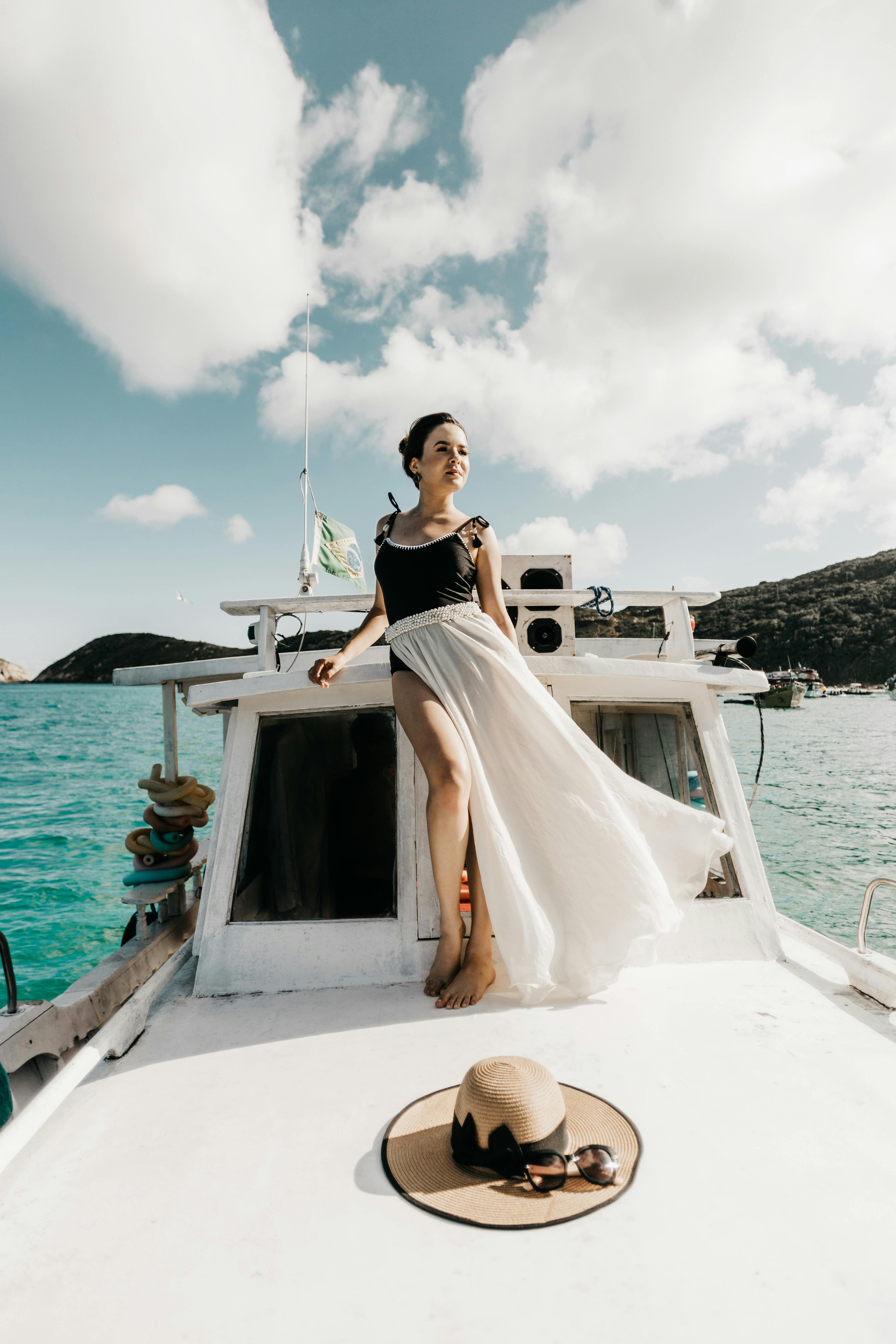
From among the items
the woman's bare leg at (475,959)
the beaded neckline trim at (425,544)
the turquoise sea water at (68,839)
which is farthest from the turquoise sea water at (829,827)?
the turquoise sea water at (68,839)

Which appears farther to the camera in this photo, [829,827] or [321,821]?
[829,827]

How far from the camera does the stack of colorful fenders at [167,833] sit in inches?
165

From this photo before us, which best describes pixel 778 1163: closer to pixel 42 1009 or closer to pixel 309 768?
pixel 309 768

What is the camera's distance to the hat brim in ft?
5.20

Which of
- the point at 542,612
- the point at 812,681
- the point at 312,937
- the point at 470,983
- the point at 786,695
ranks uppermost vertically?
the point at 812,681

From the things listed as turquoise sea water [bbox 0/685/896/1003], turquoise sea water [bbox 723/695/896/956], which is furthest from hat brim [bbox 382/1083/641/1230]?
turquoise sea water [bbox 0/685/896/1003]

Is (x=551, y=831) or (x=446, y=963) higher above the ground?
(x=551, y=831)

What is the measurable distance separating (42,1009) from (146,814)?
1.26 m

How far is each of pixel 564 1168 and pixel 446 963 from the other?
1127 millimetres

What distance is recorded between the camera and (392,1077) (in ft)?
7.13

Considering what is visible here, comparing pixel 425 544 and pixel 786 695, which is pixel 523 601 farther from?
pixel 786 695

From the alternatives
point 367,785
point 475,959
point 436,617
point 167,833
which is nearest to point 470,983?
point 475,959

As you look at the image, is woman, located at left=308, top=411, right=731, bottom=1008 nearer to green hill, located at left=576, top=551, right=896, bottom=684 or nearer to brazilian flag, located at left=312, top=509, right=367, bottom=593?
brazilian flag, located at left=312, top=509, right=367, bottom=593

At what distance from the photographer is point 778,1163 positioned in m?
1.75
